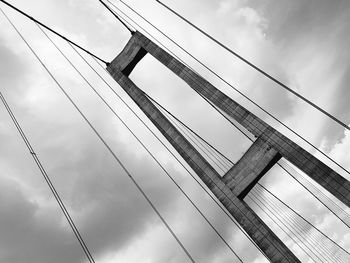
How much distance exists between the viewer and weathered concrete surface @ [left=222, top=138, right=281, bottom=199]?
27.3 ft

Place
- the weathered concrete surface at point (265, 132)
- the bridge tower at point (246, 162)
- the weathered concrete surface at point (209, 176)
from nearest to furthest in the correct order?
the weathered concrete surface at point (265, 132), the bridge tower at point (246, 162), the weathered concrete surface at point (209, 176)

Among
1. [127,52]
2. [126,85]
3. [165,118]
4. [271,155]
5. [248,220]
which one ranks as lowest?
[248,220]

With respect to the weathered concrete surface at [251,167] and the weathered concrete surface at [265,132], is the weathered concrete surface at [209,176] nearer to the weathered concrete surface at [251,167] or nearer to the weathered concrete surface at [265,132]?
the weathered concrete surface at [251,167]

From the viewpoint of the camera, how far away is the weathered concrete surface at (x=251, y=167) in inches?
328

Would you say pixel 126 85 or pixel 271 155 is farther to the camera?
pixel 126 85

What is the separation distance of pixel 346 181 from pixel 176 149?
4.02 metres

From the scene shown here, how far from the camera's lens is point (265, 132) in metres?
8.34

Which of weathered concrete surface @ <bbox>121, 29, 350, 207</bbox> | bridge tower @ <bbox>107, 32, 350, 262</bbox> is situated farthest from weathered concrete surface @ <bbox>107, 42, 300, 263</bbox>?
weathered concrete surface @ <bbox>121, 29, 350, 207</bbox>

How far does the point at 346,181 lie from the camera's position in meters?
7.33

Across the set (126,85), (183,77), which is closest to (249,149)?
(183,77)

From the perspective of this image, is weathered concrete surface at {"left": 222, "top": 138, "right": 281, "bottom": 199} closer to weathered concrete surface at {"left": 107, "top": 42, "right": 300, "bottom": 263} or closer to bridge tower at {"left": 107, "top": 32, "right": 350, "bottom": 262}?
bridge tower at {"left": 107, "top": 32, "right": 350, "bottom": 262}

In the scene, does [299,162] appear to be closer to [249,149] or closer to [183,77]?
[249,149]

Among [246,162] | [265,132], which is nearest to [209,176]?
[246,162]

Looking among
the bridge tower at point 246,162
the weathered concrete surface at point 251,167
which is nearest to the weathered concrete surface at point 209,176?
the bridge tower at point 246,162
